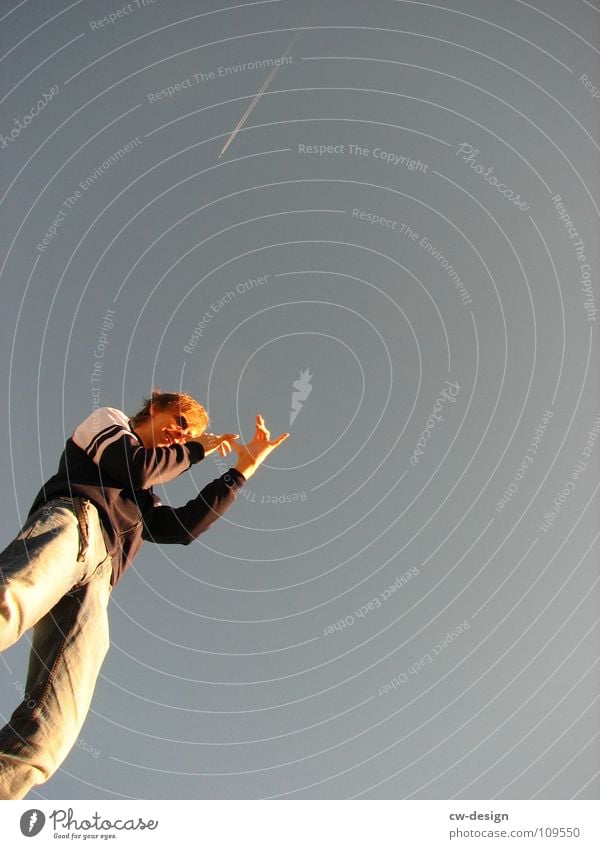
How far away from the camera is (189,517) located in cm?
512

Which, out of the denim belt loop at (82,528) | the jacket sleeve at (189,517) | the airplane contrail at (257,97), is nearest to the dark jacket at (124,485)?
the jacket sleeve at (189,517)

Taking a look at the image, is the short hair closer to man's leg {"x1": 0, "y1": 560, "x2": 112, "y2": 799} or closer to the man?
the man

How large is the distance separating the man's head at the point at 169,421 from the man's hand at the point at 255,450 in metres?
0.37

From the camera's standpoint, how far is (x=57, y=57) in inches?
270

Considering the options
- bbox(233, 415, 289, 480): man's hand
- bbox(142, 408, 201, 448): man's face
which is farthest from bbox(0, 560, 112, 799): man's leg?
bbox(233, 415, 289, 480): man's hand

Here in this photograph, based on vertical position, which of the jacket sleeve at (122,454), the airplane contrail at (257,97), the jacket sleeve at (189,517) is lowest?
the jacket sleeve at (189,517)

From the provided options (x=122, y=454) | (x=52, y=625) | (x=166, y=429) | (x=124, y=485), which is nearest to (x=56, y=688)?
(x=52, y=625)

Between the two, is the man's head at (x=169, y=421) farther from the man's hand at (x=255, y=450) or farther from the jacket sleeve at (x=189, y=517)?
the jacket sleeve at (x=189, y=517)

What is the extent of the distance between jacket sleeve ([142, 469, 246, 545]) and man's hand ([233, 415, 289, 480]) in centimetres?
18

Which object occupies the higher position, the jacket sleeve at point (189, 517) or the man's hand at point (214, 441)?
the man's hand at point (214, 441)

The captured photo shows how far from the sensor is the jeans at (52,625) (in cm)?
363
